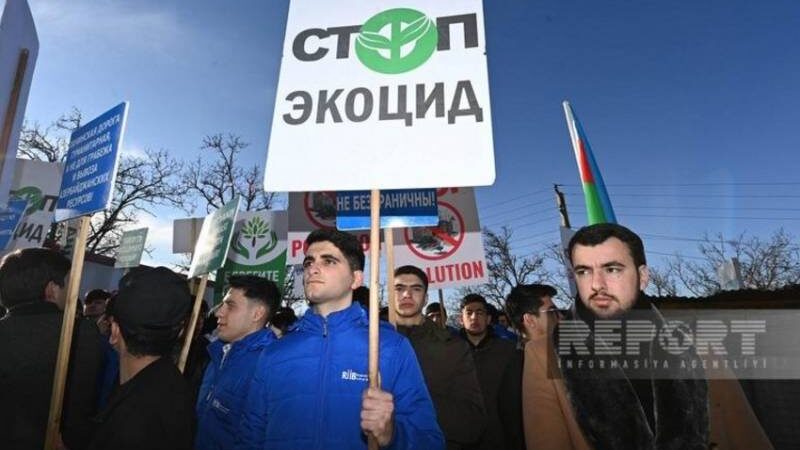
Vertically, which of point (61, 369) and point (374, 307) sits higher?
point (374, 307)

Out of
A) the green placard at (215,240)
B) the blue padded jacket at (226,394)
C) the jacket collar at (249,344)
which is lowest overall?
the blue padded jacket at (226,394)

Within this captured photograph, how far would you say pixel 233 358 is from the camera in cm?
304

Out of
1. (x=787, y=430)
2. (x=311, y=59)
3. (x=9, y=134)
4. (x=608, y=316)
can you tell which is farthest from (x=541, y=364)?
(x=787, y=430)

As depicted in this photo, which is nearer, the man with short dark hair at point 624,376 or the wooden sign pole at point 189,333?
the man with short dark hair at point 624,376

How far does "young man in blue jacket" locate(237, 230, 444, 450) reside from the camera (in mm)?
1937

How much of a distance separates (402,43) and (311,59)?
415 millimetres

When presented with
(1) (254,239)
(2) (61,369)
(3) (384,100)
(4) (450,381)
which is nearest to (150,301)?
(2) (61,369)

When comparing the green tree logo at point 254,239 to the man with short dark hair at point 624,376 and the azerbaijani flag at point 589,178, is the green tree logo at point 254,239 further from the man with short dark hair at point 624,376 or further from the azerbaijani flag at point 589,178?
the man with short dark hair at point 624,376

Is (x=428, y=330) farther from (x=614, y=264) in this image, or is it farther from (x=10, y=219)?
(x=10, y=219)

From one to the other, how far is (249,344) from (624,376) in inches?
88.8

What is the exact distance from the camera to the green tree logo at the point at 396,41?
2008 millimetres

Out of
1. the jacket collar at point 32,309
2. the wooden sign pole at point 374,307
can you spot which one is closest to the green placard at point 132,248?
the jacket collar at point 32,309

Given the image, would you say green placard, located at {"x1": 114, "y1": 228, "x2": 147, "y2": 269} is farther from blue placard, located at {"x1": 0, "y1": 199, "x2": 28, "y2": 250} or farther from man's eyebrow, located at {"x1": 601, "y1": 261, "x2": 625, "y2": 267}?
man's eyebrow, located at {"x1": 601, "y1": 261, "x2": 625, "y2": 267}

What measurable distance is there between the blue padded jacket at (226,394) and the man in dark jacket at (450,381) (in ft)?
3.54
